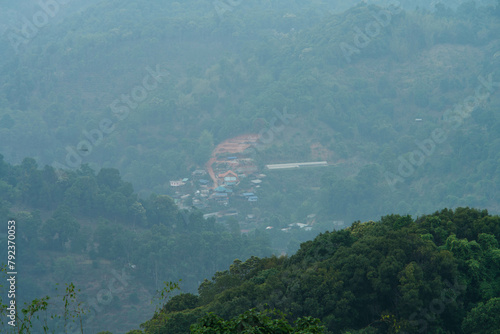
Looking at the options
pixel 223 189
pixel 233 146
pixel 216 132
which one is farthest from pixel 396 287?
pixel 216 132

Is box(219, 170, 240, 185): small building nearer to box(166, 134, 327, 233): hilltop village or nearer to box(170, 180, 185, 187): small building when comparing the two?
box(166, 134, 327, 233): hilltop village

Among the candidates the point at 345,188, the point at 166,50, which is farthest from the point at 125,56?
the point at 345,188

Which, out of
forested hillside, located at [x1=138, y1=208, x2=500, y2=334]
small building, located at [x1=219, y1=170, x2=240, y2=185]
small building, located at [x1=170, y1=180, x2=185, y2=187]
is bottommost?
forested hillside, located at [x1=138, y1=208, x2=500, y2=334]

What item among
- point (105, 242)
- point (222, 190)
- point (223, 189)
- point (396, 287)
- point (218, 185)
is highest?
point (218, 185)

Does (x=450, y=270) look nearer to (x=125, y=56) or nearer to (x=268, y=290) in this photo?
(x=268, y=290)

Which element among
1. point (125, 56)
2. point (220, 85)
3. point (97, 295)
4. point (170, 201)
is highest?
point (125, 56)

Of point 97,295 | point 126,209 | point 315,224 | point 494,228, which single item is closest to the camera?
point 494,228

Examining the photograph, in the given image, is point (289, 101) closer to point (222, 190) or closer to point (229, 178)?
point (229, 178)

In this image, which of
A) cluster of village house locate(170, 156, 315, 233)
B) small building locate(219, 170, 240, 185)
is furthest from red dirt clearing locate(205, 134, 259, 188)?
small building locate(219, 170, 240, 185)
